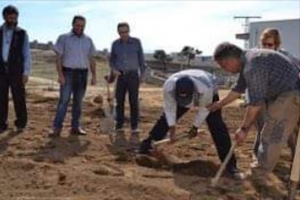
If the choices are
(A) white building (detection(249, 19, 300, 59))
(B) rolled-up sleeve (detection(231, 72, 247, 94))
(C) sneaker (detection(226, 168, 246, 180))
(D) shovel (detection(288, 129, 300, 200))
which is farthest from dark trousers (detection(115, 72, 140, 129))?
(A) white building (detection(249, 19, 300, 59))

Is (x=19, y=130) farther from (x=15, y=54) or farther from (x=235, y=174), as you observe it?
(x=235, y=174)

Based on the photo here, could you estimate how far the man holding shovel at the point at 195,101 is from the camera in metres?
6.68

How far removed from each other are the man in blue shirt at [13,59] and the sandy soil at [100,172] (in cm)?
59

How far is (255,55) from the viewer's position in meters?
5.96

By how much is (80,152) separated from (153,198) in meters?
2.33

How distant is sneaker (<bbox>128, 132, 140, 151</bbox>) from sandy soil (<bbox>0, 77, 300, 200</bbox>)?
0.21m

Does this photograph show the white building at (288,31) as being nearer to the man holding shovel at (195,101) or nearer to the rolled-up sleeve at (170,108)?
the man holding shovel at (195,101)

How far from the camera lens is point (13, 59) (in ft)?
30.6

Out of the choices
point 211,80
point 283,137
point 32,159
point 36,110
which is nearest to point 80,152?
point 32,159

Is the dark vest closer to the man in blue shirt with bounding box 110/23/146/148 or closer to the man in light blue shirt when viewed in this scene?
the man in light blue shirt

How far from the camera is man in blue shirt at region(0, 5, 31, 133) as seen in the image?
930 centimetres

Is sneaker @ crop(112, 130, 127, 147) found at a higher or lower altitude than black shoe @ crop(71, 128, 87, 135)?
lower

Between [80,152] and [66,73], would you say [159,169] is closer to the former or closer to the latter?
[80,152]

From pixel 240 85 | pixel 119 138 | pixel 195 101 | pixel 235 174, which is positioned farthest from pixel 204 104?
pixel 119 138
